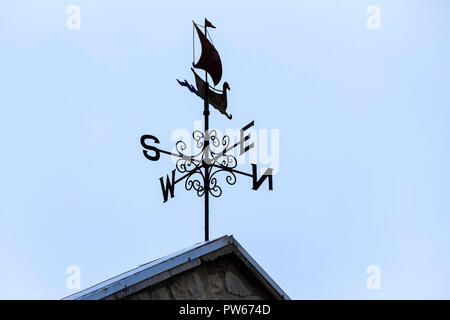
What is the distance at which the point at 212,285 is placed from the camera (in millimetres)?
5867

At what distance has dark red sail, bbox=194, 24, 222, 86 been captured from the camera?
751cm

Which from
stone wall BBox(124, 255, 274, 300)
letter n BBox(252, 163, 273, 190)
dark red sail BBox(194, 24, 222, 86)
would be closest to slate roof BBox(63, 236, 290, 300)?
stone wall BBox(124, 255, 274, 300)

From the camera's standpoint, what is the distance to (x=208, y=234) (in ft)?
20.8

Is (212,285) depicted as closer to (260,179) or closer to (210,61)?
(260,179)

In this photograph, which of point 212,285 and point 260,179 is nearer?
point 212,285

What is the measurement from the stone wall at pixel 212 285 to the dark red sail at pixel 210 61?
7.09 ft

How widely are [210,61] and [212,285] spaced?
251 centimetres

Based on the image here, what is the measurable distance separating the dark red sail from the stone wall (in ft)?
7.09

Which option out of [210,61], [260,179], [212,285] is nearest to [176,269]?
[212,285]
